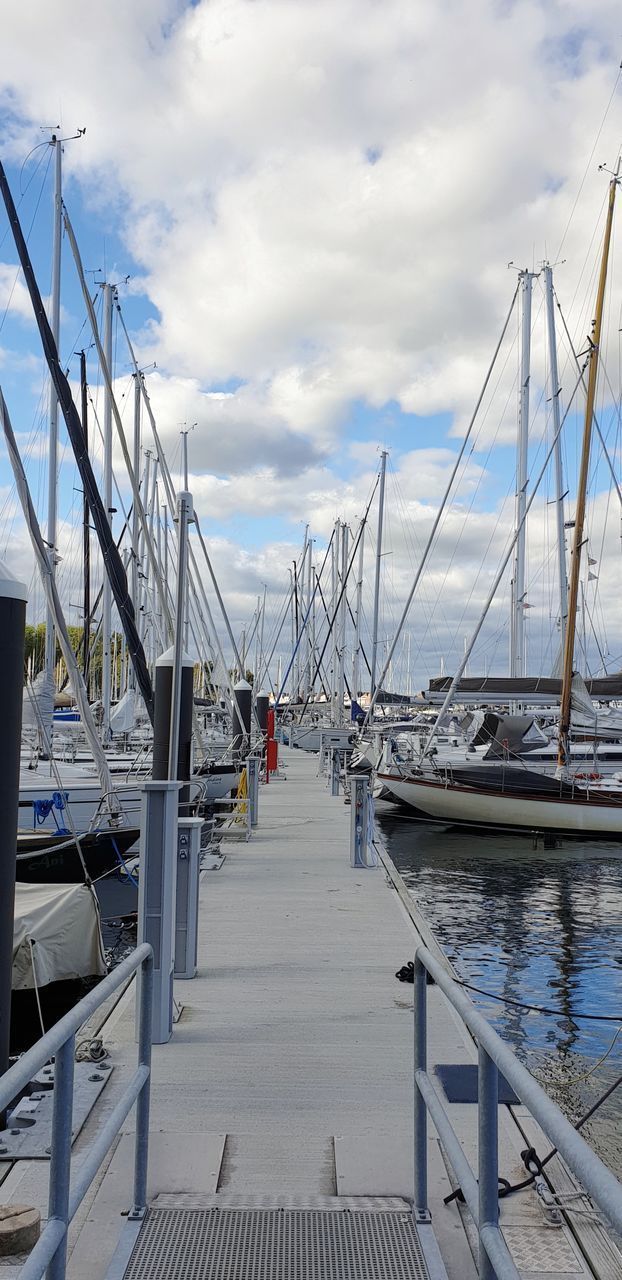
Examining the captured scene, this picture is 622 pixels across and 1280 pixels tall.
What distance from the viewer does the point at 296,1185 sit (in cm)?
390

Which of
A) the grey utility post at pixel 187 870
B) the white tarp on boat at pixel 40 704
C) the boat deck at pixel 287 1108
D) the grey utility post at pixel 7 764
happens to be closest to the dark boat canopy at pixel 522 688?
the white tarp on boat at pixel 40 704

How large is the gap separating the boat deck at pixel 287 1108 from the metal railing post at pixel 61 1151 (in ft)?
2.27

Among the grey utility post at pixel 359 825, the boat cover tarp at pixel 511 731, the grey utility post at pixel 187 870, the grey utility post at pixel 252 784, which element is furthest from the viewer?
the boat cover tarp at pixel 511 731

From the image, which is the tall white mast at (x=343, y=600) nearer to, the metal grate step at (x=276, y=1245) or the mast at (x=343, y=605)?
the mast at (x=343, y=605)

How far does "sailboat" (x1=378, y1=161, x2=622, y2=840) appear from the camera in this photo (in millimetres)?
22375

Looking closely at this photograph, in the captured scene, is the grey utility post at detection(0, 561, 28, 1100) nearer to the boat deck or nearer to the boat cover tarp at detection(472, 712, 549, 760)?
the boat deck

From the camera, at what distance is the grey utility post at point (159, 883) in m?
5.53

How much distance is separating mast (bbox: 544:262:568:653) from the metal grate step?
23559mm

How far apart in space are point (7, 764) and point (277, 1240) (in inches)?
87.4

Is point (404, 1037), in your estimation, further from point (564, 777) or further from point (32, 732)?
point (564, 777)

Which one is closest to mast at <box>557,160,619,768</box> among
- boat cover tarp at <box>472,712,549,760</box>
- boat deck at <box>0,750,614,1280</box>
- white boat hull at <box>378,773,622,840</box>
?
white boat hull at <box>378,773,622,840</box>

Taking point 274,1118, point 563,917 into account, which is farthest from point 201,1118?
point 563,917

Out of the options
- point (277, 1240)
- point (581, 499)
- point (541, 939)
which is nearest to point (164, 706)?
point (541, 939)

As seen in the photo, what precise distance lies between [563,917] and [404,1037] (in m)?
9.36
